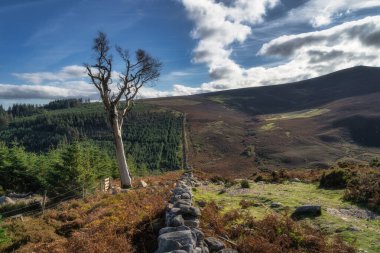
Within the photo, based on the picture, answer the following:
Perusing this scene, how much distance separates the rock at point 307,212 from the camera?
40.6 ft

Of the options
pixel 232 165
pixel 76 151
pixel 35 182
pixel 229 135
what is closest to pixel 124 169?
pixel 76 151

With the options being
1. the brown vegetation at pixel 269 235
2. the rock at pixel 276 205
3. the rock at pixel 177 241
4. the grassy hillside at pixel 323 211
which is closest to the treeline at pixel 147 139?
the grassy hillside at pixel 323 211

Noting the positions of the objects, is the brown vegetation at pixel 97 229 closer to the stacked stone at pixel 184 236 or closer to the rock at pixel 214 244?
the stacked stone at pixel 184 236

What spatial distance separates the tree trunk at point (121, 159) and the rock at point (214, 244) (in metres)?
17.5

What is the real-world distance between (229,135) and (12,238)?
433ft

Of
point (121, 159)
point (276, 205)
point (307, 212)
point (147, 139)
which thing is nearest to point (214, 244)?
point (307, 212)

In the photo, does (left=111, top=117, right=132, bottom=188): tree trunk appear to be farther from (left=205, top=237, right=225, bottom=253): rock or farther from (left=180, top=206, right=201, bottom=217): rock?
(left=205, top=237, right=225, bottom=253): rock

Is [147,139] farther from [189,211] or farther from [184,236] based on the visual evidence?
[184,236]

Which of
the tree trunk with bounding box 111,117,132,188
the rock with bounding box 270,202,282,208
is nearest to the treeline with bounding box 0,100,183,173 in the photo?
the tree trunk with bounding box 111,117,132,188

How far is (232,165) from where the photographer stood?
3669 inches

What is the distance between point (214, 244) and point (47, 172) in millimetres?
29515

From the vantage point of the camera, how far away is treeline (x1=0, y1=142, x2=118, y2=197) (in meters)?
31.6

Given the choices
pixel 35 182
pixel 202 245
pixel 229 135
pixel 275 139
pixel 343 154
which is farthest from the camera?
pixel 229 135

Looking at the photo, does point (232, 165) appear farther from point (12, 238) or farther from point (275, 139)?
point (12, 238)
